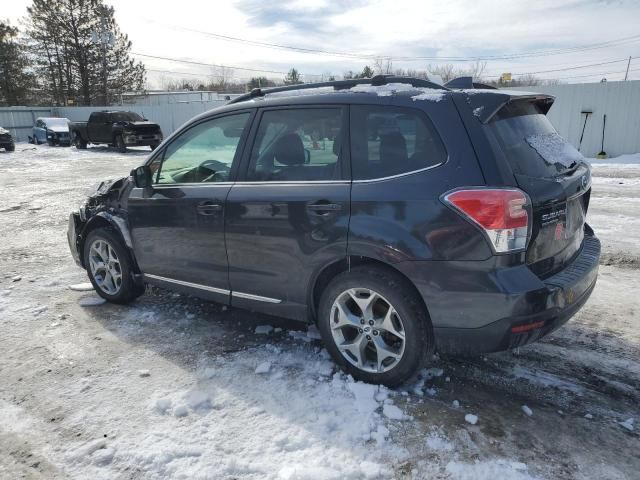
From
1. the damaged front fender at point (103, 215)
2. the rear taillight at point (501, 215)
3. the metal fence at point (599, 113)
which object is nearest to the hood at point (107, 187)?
the damaged front fender at point (103, 215)

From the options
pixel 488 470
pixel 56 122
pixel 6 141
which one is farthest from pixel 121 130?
pixel 488 470

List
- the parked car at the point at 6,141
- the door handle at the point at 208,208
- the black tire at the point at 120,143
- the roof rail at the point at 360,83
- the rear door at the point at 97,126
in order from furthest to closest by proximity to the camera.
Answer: the parked car at the point at 6,141 < the rear door at the point at 97,126 < the black tire at the point at 120,143 < the door handle at the point at 208,208 < the roof rail at the point at 360,83

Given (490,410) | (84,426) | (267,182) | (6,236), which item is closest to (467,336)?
(490,410)

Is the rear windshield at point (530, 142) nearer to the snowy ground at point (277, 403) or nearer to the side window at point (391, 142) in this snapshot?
the side window at point (391, 142)

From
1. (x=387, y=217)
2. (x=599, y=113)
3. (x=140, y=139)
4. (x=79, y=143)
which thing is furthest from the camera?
(x=79, y=143)

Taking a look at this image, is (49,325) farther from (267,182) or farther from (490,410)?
(490,410)

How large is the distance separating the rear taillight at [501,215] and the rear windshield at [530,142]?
0.77ft

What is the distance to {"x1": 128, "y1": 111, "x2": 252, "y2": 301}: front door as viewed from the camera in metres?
3.61

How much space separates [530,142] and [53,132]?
2900cm

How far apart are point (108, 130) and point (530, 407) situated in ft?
76.4

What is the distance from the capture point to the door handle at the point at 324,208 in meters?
2.97

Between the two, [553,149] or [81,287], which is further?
[81,287]

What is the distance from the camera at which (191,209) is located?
12.2ft

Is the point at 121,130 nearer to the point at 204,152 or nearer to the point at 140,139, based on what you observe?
the point at 140,139
